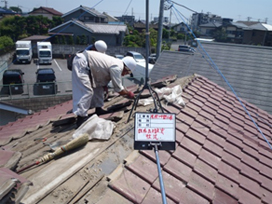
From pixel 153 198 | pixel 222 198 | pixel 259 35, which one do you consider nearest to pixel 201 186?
pixel 222 198

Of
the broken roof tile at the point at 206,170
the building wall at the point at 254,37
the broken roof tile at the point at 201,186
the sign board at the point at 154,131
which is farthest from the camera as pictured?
the building wall at the point at 254,37

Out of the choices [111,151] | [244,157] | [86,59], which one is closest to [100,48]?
[86,59]

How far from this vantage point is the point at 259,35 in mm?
43469

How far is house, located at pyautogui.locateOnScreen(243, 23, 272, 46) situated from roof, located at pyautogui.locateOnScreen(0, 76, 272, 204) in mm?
44928

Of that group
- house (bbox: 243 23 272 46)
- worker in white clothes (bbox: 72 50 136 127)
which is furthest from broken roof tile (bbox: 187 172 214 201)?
house (bbox: 243 23 272 46)

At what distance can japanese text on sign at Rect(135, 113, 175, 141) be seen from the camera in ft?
6.78

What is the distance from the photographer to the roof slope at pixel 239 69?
8014 millimetres

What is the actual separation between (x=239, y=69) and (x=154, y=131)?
7865 millimetres

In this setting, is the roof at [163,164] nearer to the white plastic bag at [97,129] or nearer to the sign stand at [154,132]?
the white plastic bag at [97,129]

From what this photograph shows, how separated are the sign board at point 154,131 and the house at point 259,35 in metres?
47.1

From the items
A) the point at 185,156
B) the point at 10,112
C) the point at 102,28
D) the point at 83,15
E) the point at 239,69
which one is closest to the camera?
the point at 185,156

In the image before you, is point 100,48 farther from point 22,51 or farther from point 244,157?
point 22,51

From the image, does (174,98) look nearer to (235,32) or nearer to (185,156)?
(185,156)

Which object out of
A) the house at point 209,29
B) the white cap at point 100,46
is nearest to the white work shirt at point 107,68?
the white cap at point 100,46
